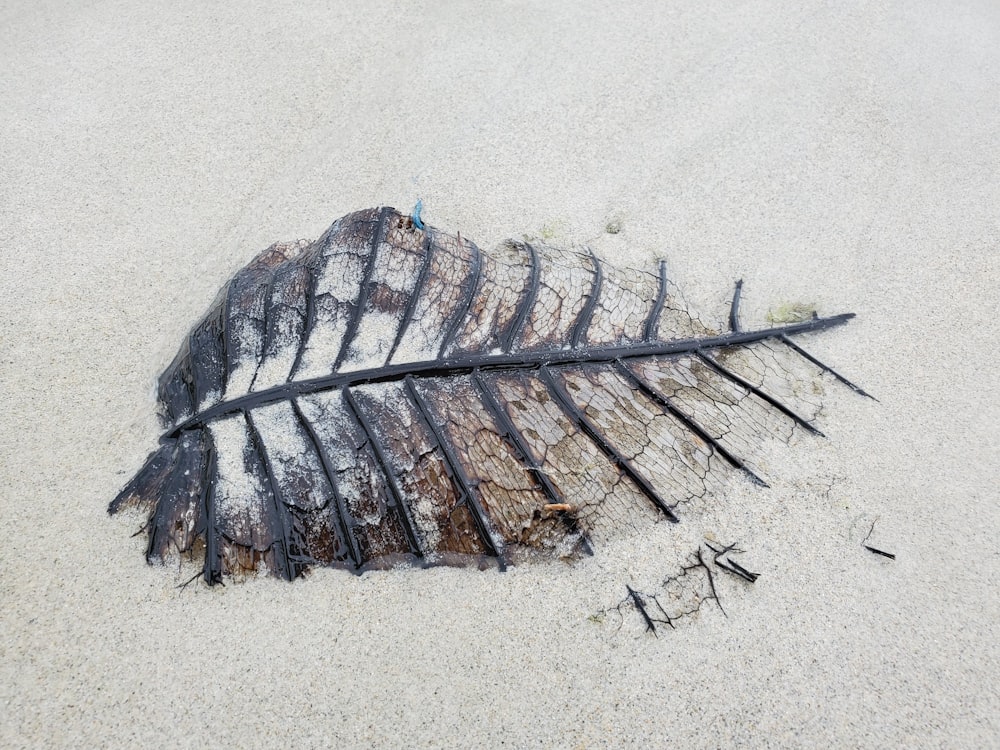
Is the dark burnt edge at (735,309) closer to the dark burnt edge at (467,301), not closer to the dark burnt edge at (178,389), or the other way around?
the dark burnt edge at (467,301)

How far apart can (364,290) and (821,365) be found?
1.76 m

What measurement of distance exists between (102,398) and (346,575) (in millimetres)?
1275

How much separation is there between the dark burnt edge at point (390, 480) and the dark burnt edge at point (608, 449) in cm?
58

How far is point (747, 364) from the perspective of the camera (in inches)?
101

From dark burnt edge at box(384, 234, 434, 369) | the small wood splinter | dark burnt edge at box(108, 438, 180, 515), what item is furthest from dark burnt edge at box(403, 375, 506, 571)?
the small wood splinter

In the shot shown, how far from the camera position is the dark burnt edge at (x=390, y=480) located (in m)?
2.07

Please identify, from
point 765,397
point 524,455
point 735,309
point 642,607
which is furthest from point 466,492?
point 735,309

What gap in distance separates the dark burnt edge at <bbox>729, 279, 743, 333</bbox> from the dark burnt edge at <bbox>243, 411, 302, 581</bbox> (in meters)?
1.78

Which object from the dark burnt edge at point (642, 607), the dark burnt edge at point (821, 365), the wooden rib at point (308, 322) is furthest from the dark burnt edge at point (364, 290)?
the dark burnt edge at point (821, 365)

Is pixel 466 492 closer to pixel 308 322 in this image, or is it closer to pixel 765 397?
pixel 308 322

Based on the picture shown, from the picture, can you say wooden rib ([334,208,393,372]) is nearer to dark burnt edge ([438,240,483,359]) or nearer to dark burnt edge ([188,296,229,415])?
dark burnt edge ([438,240,483,359])

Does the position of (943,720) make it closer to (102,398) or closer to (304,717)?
(304,717)

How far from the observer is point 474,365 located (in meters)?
2.25

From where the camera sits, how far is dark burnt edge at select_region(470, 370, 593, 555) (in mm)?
2137
